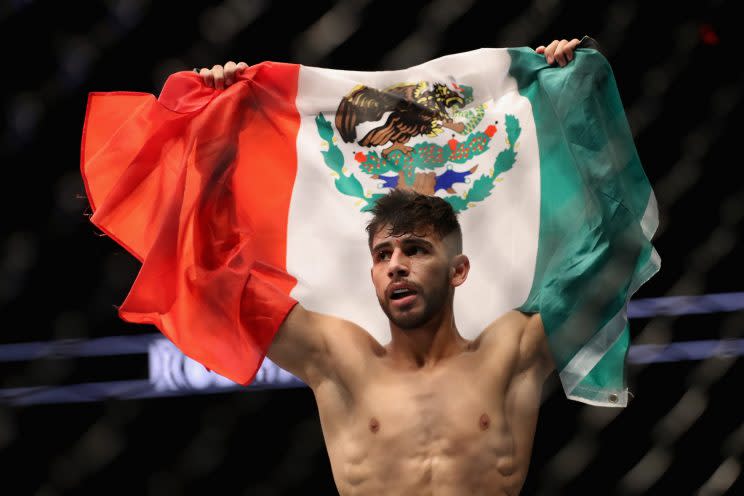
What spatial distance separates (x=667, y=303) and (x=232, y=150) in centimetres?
142

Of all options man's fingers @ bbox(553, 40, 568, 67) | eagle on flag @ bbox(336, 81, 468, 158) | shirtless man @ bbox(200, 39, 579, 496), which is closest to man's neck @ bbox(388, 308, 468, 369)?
shirtless man @ bbox(200, 39, 579, 496)

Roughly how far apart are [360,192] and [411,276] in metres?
0.22

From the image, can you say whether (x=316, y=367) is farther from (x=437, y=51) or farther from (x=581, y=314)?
(x=437, y=51)

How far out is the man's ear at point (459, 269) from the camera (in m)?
1.87

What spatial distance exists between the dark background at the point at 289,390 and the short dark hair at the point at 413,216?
0.36 metres

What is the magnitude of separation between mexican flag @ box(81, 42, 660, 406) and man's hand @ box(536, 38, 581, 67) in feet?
0.06

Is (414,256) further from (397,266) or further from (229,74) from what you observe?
(229,74)

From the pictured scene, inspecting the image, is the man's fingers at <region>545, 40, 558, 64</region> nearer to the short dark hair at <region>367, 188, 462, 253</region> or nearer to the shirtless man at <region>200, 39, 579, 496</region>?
the shirtless man at <region>200, 39, 579, 496</region>

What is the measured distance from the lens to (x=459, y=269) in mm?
1880

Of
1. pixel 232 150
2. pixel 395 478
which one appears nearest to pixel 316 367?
pixel 395 478

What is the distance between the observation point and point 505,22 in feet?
7.89

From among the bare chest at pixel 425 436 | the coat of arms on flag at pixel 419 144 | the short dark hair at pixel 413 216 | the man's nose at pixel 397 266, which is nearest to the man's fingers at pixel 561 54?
the coat of arms on flag at pixel 419 144

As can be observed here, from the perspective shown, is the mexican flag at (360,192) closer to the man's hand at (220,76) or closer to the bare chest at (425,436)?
the man's hand at (220,76)

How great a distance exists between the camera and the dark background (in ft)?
7.45
